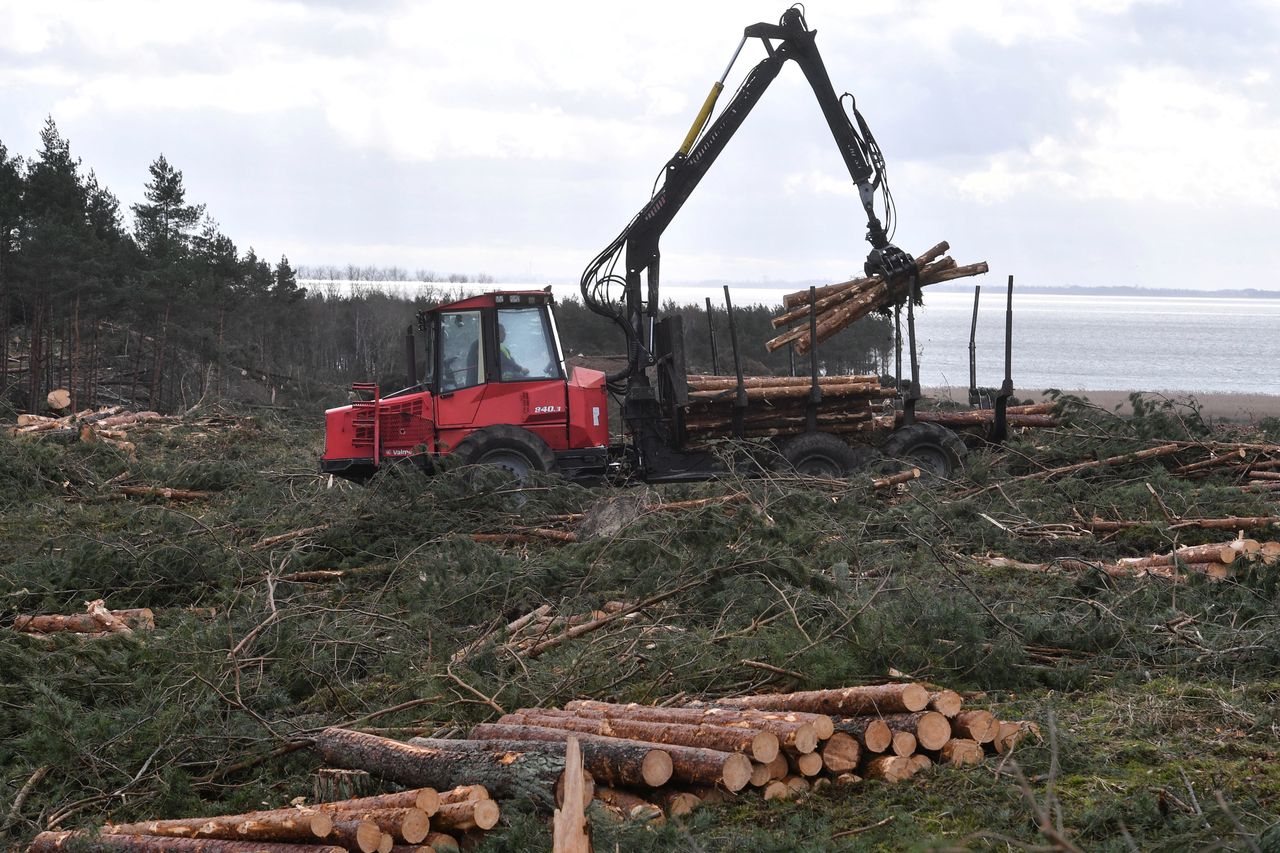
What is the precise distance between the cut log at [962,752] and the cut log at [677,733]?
0.81m

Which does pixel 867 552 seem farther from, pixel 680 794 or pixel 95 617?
pixel 95 617

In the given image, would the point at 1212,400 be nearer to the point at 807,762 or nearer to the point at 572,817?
the point at 807,762

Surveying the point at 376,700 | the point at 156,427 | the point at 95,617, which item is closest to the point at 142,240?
the point at 156,427

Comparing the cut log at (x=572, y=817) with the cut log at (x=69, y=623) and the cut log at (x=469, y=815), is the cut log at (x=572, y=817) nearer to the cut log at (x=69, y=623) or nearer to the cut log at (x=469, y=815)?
the cut log at (x=469, y=815)

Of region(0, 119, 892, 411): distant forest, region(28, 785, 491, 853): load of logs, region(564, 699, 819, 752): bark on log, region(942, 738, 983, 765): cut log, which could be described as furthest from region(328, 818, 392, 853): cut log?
region(0, 119, 892, 411): distant forest

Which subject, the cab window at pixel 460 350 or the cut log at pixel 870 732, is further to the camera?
the cab window at pixel 460 350

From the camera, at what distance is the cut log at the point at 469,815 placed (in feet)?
14.5

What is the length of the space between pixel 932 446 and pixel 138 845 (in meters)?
11.0

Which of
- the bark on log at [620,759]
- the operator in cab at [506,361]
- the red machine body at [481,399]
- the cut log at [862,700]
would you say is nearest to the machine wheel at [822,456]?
the red machine body at [481,399]

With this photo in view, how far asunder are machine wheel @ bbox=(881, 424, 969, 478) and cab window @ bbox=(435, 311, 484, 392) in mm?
4887

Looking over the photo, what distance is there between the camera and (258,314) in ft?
139

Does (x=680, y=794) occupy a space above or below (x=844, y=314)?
below

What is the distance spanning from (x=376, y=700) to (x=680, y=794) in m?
2.55

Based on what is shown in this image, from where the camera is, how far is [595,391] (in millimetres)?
13586
